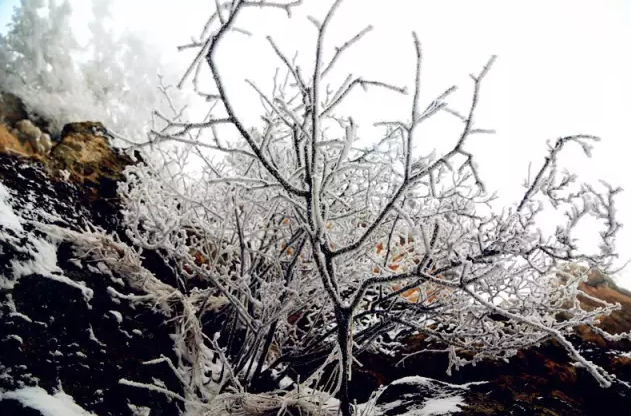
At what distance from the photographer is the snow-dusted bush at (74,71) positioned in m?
11.9

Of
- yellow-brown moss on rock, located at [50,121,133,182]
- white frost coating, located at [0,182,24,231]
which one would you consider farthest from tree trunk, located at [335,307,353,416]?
yellow-brown moss on rock, located at [50,121,133,182]

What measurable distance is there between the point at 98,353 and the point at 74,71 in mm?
13561

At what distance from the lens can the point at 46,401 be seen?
217cm

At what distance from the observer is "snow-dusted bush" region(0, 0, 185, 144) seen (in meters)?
11.9

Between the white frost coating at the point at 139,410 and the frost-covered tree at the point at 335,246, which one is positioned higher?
the frost-covered tree at the point at 335,246

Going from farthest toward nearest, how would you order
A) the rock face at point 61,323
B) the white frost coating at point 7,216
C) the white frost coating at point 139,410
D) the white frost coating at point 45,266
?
1. the white frost coating at point 7,216
2. the white frost coating at point 45,266
3. the white frost coating at point 139,410
4. the rock face at point 61,323

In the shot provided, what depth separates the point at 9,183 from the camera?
3297 mm

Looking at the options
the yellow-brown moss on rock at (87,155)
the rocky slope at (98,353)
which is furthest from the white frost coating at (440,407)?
Answer: the yellow-brown moss on rock at (87,155)

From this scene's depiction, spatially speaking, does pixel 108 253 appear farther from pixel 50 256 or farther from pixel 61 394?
pixel 61 394

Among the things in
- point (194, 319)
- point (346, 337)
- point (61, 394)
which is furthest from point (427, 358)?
point (61, 394)

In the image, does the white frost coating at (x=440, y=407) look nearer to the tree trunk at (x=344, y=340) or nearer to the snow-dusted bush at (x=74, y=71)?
the tree trunk at (x=344, y=340)

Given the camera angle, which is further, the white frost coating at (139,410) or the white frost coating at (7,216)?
the white frost coating at (7,216)

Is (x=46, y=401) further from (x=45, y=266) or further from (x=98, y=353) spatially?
(x=45, y=266)

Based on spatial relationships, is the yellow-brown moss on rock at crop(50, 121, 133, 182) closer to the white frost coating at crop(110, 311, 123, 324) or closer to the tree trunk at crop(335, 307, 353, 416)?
the white frost coating at crop(110, 311, 123, 324)
